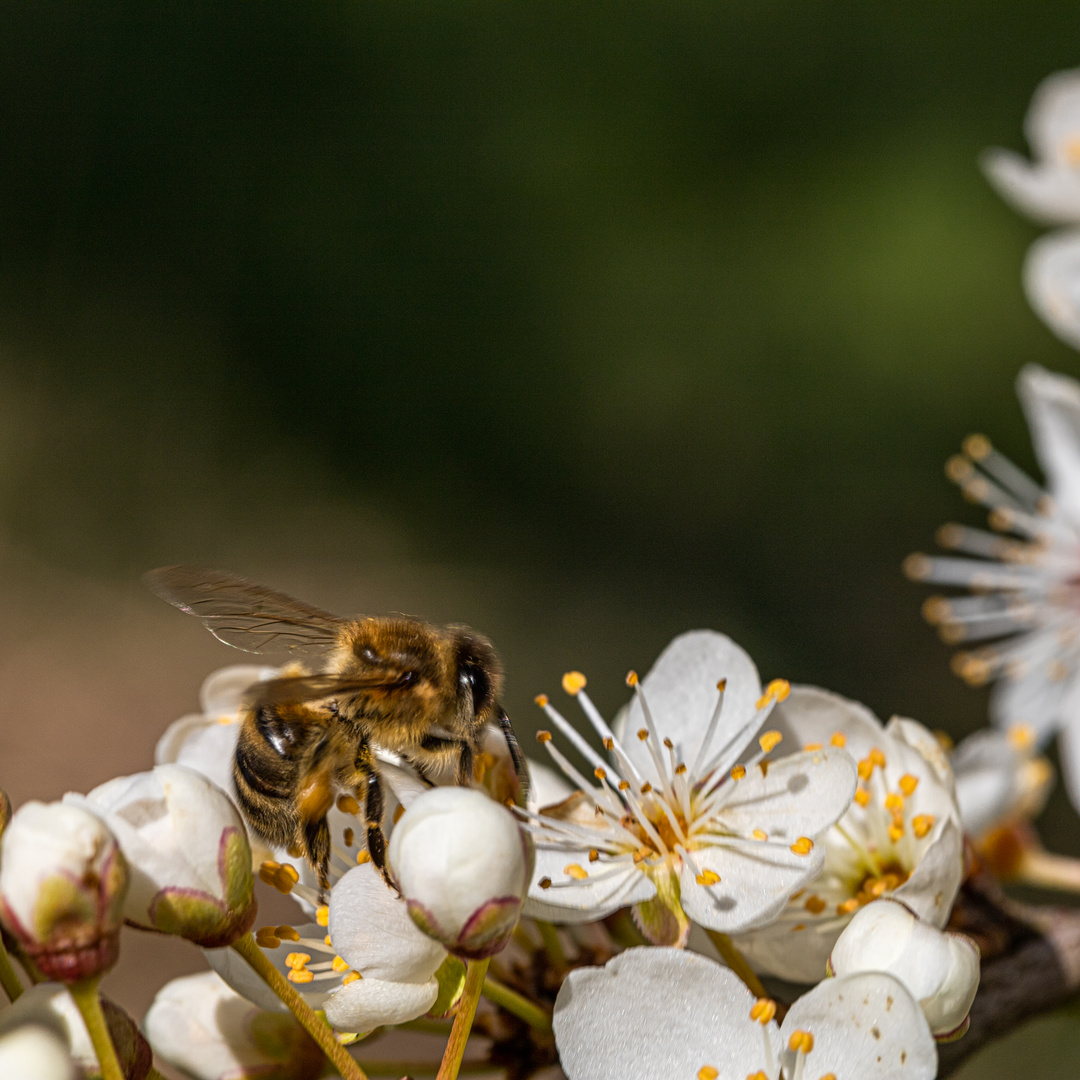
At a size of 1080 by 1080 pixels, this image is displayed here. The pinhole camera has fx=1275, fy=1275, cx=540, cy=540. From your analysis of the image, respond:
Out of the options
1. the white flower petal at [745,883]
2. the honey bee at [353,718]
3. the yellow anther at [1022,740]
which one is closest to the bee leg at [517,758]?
the honey bee at [353,718]

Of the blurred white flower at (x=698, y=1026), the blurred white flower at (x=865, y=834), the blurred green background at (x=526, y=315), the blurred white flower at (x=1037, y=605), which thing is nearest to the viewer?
the blurred white flower at (x=698, y=1026)

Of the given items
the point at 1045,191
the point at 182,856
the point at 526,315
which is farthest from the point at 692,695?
the point at 526,315

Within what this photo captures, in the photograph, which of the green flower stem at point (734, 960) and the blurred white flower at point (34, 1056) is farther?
the green flower stem at point (734, 960)

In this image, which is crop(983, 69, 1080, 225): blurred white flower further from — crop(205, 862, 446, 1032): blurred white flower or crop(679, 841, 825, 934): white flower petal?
crop(205, 862, 446, 1032): blurred white flower

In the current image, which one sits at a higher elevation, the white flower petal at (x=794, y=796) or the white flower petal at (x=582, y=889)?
the white flower petal at (x=794, y=796)

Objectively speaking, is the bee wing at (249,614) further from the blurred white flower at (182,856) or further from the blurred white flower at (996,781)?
the blurred white flower at (996,781)

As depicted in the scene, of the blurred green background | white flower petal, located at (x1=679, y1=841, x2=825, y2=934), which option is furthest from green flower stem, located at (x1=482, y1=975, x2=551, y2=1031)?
the blurred green background
